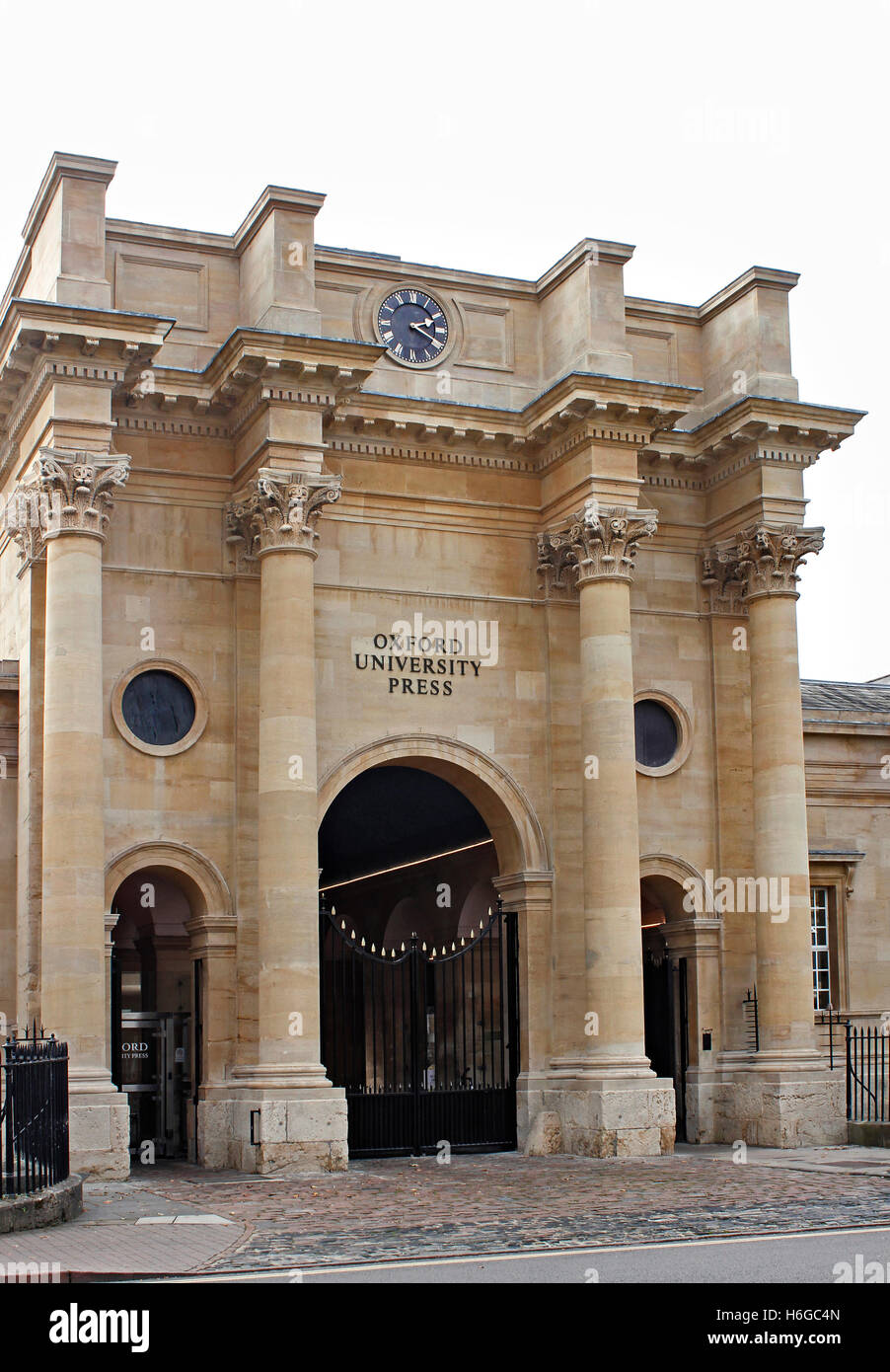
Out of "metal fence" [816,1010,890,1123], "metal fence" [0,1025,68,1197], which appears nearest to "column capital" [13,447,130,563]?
"metal fence" [0,1025,68,1197]

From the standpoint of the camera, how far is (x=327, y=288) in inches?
979

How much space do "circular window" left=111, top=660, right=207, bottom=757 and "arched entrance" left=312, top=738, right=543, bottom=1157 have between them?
6.77 ft

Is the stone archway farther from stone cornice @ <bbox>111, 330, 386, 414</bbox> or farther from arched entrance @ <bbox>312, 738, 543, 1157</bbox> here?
stone cornice @ <bbox>111, 330, 386, 414</bbox>

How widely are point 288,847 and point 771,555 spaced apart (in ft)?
28.8

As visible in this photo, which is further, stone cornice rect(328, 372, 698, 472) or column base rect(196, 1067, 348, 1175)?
stone cornice rect(328, 372, 698, 472)

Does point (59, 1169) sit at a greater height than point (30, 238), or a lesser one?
lesser

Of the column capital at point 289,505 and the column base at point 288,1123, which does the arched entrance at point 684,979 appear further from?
the column capital at point 289,505

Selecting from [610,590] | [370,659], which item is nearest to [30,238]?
[370,659]

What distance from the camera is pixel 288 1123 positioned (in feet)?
69.5

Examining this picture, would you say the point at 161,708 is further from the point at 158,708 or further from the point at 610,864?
the point at 610,864

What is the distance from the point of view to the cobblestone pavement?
1441 centimetres
